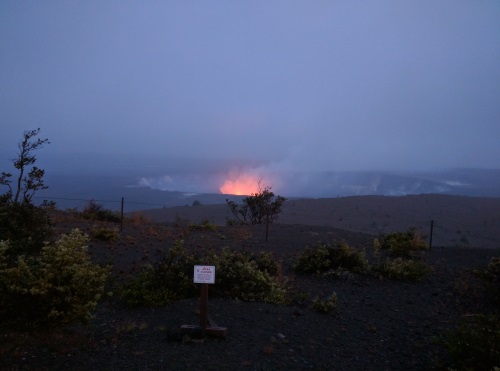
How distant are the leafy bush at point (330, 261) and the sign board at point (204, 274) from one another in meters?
5.26

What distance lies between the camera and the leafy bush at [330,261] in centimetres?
1055

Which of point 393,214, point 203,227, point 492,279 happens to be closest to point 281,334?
point 492,279

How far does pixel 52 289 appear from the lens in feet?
18.2

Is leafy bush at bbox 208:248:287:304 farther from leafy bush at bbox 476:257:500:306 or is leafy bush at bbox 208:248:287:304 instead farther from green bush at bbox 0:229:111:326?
leafy bush at bbox 476:257:500:306

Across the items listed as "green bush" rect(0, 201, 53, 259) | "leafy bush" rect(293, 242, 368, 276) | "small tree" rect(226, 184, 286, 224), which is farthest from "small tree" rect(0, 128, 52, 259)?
"small tree" rect(226, 184, 286, 224)

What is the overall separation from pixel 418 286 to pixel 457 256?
5.27 metres

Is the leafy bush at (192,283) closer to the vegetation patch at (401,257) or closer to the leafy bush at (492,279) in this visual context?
the vegetation patch at (401,257)

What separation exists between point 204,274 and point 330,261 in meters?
5.69

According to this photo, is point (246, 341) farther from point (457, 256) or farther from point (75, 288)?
point (457, 256)

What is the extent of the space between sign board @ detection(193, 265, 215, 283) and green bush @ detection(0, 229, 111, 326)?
50.4 inches

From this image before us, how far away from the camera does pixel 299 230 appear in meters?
18.0

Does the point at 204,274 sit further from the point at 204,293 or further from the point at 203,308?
the point at 203,308

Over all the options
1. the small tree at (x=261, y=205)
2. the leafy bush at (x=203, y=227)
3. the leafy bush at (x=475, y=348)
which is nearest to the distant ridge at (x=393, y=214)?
the small tree at (x=261, y=205)

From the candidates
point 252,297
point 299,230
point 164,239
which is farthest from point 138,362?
point 299,230
